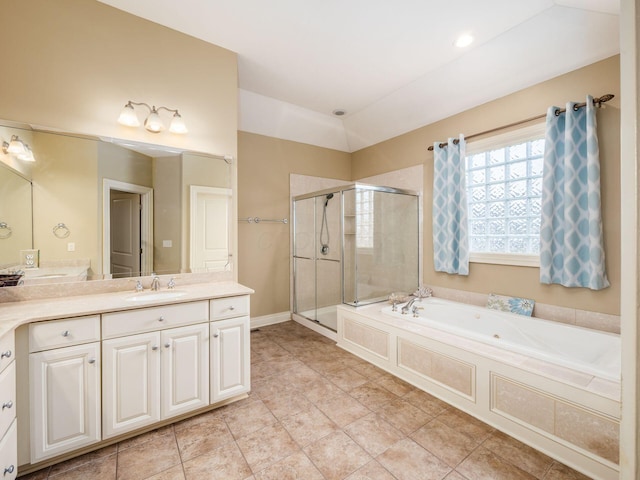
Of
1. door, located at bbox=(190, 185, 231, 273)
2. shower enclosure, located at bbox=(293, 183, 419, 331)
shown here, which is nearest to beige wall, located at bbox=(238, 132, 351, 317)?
shower enclosure, located at bbox=(293, 183, 419, 331)

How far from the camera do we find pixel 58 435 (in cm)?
157

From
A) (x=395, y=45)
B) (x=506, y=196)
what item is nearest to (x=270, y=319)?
(x=506, y=196)

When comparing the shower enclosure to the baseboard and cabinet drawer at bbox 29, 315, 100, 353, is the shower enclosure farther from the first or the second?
cabinet drawer at bbox 29, 315, 100, 353

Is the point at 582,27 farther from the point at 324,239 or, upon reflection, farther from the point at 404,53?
the point at 324,239

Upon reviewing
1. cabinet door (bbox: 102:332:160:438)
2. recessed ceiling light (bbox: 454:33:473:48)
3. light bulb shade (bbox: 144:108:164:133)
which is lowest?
cabinet door (bbox: 102:332:160:438)

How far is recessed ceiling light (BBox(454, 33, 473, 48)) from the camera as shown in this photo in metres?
2.38

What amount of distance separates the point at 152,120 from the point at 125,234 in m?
0.89

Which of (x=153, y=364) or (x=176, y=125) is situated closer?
(x=153, y=364)

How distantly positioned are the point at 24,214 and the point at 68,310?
761 mm

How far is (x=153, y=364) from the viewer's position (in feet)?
5.97

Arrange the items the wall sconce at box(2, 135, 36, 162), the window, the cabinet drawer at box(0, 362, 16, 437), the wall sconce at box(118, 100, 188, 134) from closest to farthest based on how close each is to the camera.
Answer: the cabinet drawer at box(0, 362, 16, 437)
the wall sconce at box(2, 135, 36, 162)
the wall sconce at box(118, 100, 188, 134)
the window

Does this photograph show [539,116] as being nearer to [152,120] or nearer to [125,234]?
[152,120]

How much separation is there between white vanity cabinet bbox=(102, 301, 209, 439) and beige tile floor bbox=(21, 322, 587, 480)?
0.16 m

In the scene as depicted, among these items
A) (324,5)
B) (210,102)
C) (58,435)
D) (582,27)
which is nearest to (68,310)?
(58,435)
